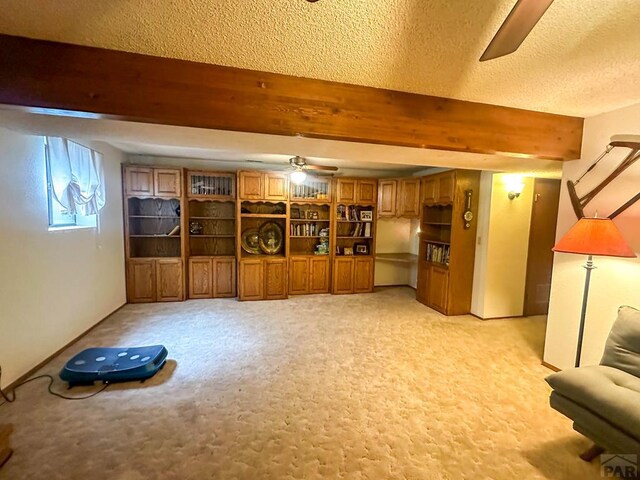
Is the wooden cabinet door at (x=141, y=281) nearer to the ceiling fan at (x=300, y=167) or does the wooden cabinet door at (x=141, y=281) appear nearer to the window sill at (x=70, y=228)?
the window sill at (x=70, y=228)

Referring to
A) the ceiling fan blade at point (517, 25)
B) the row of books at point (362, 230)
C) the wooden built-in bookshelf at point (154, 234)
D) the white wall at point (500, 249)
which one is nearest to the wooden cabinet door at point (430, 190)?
the white wall at point (500, 249)

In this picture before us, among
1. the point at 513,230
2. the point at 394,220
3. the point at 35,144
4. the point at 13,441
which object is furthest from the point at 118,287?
the point at 513,230

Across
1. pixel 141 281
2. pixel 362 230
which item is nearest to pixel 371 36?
pixel 362 230

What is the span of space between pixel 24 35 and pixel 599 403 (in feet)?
12.4

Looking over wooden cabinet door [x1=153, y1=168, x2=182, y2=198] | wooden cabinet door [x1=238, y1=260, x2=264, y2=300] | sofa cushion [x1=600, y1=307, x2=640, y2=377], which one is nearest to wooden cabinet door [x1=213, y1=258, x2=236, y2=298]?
wooden cabinet door [x1=238, y1=260, x2=264, y2=300]

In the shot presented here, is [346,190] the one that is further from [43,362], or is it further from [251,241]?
[43,362]

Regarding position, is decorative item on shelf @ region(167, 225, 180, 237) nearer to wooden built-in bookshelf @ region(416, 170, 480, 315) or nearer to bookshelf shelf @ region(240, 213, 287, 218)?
bookshelf shelf @ region(240, 213, 287, 218)

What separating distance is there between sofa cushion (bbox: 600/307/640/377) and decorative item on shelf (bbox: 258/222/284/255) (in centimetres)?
439

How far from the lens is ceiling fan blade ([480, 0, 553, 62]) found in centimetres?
101

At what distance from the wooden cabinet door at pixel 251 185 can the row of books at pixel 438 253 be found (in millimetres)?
2985

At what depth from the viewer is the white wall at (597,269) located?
2.37 metres

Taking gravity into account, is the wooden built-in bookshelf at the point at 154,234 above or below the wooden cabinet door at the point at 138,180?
below

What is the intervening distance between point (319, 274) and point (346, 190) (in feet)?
5.30

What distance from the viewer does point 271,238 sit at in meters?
5.43
